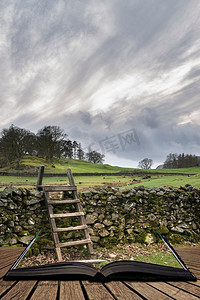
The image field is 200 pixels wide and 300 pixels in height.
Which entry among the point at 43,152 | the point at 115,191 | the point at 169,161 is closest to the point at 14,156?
the point at 43,152

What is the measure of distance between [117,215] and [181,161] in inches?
2810

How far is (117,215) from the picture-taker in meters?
6.77

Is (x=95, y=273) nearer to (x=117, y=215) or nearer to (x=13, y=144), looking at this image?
(x=117, y=215)

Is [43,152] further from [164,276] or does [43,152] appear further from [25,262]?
[164,276]

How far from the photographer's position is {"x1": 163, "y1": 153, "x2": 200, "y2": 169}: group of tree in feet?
225

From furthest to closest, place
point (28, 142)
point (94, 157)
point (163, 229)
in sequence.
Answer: point (94, 157) < point (28, 142) < point (163, 229)

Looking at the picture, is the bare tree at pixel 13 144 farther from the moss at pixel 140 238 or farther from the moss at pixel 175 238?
the moss at pixel 175 238

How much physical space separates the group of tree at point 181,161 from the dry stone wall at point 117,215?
63615 mm

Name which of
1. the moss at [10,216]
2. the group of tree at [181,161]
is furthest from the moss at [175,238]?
the group of tree at [181,161]

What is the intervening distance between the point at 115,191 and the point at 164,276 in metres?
6.04

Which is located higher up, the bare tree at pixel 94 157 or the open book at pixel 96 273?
the bare tree at pixel 94 157

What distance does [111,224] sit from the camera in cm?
659

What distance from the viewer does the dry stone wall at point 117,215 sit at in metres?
5.60

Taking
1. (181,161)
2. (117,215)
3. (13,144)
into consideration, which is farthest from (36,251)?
(181,161)
